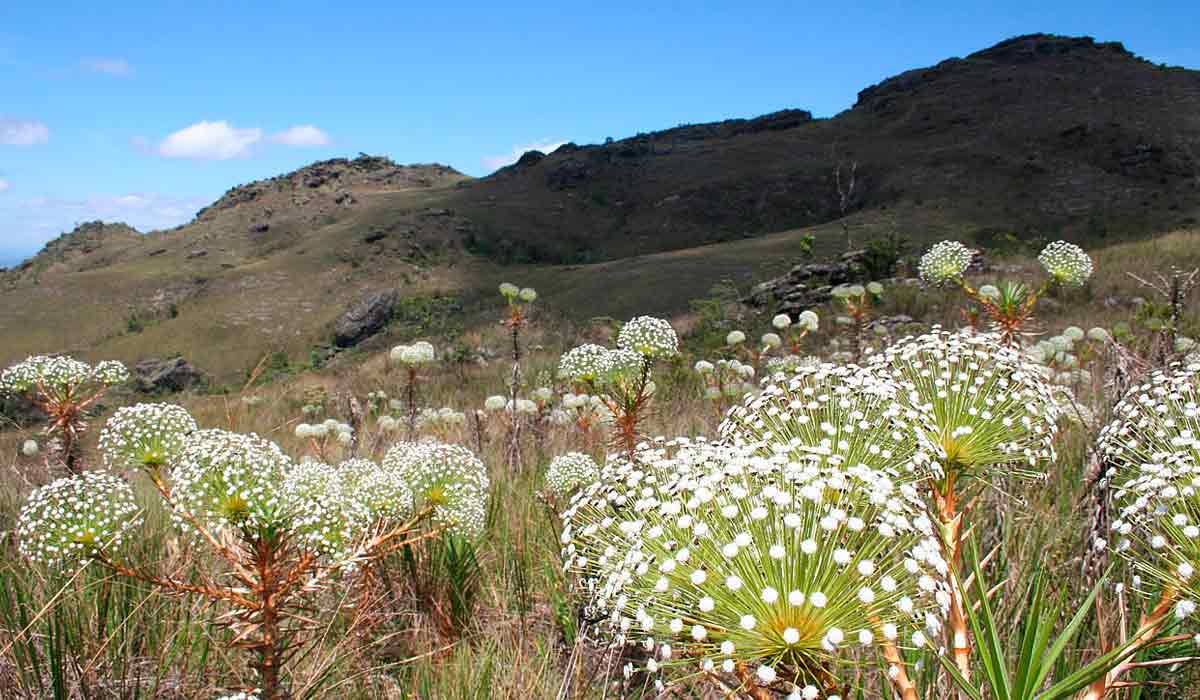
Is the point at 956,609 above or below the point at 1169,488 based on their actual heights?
below

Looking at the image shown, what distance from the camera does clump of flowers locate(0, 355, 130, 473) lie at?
273 cm

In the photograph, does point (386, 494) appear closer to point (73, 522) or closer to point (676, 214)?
point (73, 522)

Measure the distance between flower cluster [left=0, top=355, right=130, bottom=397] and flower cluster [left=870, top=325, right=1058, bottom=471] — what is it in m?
2.74

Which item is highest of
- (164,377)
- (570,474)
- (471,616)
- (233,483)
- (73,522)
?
(233,483)

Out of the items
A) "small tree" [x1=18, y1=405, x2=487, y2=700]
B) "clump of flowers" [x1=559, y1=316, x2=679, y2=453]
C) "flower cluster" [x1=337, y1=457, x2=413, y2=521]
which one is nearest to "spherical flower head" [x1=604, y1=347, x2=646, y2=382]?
"clump of flowers" [x1=559, y1=316, x2=679, y2=453]

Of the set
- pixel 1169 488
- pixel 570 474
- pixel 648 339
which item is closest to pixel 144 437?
pixel 570 474

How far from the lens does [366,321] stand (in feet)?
130

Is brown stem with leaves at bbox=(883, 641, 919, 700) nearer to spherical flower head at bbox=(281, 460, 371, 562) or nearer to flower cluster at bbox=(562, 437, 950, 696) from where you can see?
flower cluster at bbox=(562, 437, 950, 696)

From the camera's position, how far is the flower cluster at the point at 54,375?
2717mm

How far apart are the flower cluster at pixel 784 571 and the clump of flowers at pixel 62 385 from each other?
2451 mm

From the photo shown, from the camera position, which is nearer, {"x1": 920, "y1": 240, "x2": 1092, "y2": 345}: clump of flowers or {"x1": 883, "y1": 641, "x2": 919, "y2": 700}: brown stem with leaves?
{"x1": 883, "y1": 641, "x2": 919, "y2": 700}: brown stem with leaves

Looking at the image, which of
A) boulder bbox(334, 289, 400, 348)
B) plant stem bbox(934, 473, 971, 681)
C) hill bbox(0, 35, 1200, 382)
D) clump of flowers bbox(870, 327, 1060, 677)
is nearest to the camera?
plant stem bbox(934, 473, 971, 681)

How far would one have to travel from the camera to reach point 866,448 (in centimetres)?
138

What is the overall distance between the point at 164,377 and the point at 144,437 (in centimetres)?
3398
